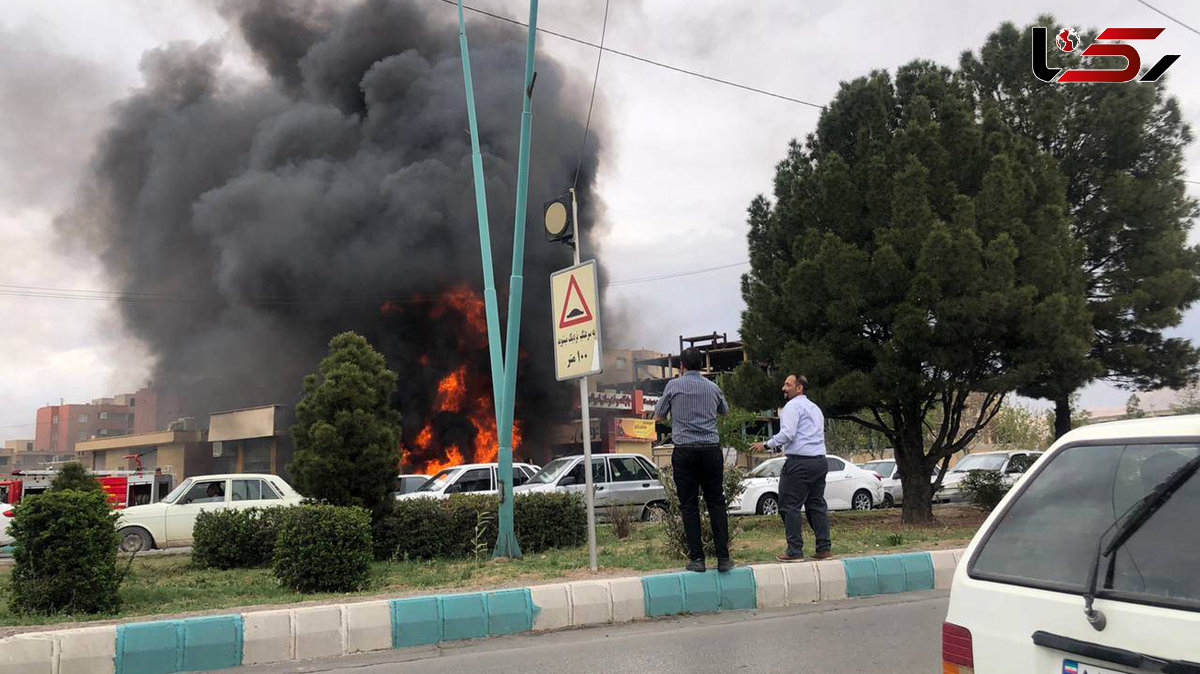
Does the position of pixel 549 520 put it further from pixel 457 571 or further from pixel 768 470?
pixel 768 470

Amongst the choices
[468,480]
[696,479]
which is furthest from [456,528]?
[468,480]

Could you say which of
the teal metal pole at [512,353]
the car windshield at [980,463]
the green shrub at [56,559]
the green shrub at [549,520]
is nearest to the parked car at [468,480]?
the green shrub at [549,520]

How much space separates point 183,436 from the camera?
38500 mm

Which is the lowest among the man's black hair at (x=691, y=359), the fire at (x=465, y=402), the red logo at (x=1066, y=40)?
the man's black hair at (x=691, y=359)

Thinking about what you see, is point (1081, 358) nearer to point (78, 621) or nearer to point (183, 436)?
point (78, 621)

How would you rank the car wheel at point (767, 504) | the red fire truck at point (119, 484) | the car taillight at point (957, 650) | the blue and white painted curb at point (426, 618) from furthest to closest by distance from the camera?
the red fire truck at point (119, 484) → the car wheel at point (767, 504) → the blue and white painted curb at point (426, 618) → the car taillight at point (957, 650)

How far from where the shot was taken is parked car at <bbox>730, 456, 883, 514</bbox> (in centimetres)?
1786

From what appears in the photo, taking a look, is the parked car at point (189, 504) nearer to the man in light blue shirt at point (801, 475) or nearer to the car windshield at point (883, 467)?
the man in light blue shirt at point (801, 475)

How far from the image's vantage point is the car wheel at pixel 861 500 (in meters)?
19.0

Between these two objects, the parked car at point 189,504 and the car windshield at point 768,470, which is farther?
the car windshield at point 768,470

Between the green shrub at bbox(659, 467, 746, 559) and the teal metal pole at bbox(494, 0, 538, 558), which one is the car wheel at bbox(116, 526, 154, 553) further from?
the green shrub at bbox(659, 467, 746, 559)

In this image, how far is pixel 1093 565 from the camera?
2.14m

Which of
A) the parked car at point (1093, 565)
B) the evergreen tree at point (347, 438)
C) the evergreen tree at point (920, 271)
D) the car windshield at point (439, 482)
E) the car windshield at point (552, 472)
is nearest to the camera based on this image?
the parked car at point (1093, 565)

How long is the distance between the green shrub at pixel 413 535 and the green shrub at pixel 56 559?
166 inches
